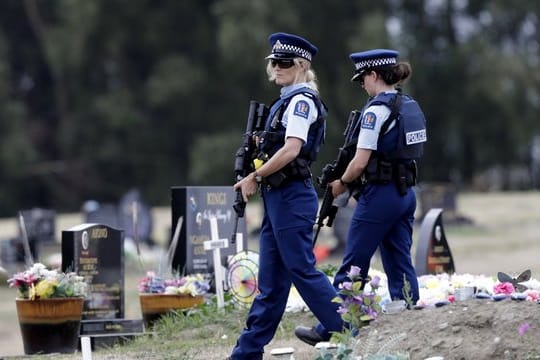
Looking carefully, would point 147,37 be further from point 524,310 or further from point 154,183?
point 524,310

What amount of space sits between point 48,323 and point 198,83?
118 feet

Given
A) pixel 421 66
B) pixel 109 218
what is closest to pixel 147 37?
pixel 421 66

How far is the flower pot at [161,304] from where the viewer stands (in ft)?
35.7

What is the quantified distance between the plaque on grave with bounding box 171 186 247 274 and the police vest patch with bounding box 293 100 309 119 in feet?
14.2

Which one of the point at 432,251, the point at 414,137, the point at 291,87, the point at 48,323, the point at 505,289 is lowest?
the point at 48,323

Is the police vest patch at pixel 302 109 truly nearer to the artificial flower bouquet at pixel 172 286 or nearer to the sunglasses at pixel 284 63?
the sunglasses at pixel 284 63

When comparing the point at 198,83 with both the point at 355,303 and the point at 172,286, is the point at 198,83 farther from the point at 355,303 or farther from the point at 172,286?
the point at 355,303

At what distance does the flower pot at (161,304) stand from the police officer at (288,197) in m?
3.19

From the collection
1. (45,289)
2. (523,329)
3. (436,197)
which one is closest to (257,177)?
(523,329)

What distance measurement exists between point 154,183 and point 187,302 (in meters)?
38.5

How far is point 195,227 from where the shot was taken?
38.8ft

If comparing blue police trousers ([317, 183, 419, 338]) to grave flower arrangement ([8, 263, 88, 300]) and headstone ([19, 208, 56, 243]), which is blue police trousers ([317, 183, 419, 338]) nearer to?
grave flower arrangement ([8, 263, 88, 300])

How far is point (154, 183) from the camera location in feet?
161

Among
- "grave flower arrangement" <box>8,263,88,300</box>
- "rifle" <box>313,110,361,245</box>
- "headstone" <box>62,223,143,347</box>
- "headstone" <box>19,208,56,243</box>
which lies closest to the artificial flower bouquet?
"headstone" <box>62,223,143,347</box>
